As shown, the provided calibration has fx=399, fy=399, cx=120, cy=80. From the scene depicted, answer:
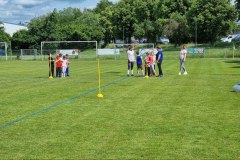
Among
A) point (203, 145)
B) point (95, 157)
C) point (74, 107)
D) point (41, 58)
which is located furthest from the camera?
point (41, 58)

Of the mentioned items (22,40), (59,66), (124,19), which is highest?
(124,19)

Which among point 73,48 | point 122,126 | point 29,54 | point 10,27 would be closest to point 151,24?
point 10,27

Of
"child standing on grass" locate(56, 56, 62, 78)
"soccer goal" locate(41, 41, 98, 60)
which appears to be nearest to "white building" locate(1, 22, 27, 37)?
"soccer goal" locate(41, 41, 98, 60)

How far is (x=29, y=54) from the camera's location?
64.5 meters

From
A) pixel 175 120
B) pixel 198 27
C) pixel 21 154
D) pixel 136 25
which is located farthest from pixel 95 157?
pixel 136 25

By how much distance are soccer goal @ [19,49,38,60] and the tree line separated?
940cm

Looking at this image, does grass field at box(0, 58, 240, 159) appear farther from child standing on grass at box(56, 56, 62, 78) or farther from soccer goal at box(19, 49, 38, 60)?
soccer goal at box(19, 49, 38, 60)

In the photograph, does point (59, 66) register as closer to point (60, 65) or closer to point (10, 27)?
point (60, 65)

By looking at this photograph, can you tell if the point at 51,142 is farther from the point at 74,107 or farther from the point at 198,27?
the point at 198,27

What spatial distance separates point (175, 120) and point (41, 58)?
53.4 m

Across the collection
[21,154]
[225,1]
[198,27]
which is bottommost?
[21,154]

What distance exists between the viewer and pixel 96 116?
11039 millimetres

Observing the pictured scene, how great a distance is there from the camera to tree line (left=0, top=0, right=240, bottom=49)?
7660 centimetres

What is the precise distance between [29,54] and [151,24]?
4049cm
